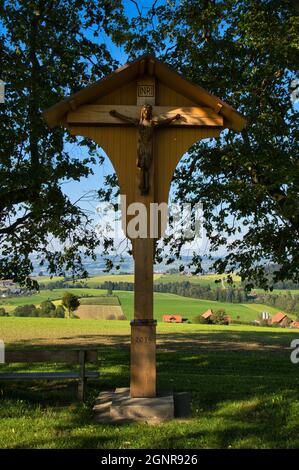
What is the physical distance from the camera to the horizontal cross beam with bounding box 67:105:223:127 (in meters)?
6.69

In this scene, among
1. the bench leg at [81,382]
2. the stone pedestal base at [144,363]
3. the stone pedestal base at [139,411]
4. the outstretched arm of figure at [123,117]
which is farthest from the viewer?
the bench leg at [81,382]

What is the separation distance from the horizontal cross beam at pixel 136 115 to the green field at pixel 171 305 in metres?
35.8

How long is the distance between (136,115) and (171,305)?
46.8 m

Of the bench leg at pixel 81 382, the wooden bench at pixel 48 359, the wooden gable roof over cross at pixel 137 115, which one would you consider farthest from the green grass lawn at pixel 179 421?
the wooden gable roof over cross at pixel 137 115

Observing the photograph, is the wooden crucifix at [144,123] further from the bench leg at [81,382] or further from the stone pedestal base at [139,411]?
the bench leg at [81,382]

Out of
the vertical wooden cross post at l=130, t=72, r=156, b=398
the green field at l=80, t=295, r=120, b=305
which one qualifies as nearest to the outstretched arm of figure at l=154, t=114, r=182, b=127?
the vertical wooden cross post at l=130, t=72, r=156, b=398

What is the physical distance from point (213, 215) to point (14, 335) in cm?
1051

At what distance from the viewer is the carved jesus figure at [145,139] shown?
6523 millimetres

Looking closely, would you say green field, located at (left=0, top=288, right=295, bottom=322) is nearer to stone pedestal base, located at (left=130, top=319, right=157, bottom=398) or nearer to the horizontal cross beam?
stone pedestal base, located at (left=130, top=319, right=157, bottom=398)

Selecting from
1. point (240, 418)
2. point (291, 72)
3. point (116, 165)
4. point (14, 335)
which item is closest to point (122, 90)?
point (116, 165)

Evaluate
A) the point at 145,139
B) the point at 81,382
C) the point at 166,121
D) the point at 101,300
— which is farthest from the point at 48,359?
the point at 101,300

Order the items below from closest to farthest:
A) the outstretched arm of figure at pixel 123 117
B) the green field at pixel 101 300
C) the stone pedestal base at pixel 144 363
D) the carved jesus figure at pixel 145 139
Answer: the stone pedestal base at pixel 144 363
the carved jesus figure at pixel 145 139
the outstretched arm of figure at pixel 123 117
the green field at pixel 101 300

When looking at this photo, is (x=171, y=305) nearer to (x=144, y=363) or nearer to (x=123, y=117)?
(x=144, y=363)

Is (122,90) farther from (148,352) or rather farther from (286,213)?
(286,213)
